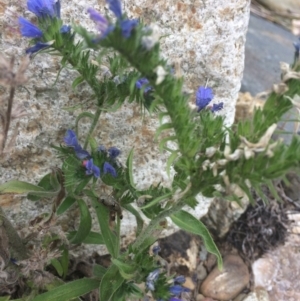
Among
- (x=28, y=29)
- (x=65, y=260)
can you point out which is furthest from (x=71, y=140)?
(x=65, y=260)

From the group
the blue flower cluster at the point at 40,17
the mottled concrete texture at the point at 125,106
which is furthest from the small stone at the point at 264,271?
the blue flower cluster at the point at 40,17

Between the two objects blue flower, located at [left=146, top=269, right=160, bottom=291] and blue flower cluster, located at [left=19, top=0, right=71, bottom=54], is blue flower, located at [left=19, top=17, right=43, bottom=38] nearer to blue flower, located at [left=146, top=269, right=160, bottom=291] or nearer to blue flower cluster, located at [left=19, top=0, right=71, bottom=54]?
blue flower cluster, located at [left=19, top=0, right=71, bottom=54]

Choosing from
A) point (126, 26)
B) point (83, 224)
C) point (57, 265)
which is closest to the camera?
point (126, 26)

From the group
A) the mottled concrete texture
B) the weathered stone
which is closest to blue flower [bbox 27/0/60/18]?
the mottled concrete texture

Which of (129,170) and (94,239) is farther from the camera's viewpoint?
(94,239)

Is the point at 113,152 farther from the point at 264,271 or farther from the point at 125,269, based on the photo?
the point at 264,271

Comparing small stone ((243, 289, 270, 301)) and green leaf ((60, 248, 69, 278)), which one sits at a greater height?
green leaf ((60, 248, 69, 278))
